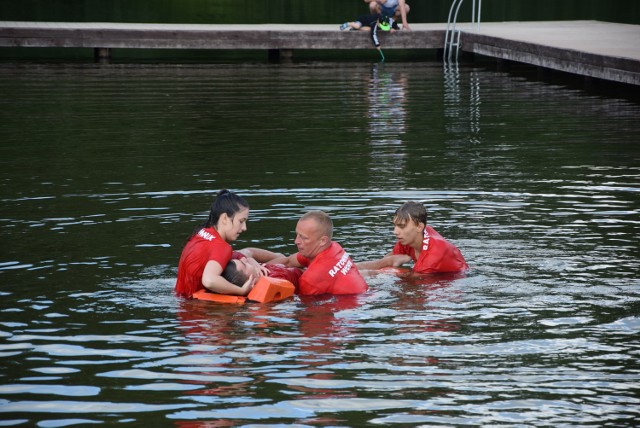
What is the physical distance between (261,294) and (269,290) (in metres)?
0.07

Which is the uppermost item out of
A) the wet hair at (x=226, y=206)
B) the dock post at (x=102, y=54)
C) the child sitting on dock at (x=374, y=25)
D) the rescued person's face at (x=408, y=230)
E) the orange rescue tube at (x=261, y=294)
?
the child sitting on dock at (x=374, y=25)

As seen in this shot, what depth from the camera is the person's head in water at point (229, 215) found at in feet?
33.8

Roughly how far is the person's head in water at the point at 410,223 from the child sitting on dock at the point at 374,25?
2020 cm

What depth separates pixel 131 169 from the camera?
16750mm

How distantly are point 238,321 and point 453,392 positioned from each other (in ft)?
7.74

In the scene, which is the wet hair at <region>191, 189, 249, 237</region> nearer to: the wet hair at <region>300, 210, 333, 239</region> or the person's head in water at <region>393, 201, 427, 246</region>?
the wet hair at <region>300, 210, 333, 239</region>

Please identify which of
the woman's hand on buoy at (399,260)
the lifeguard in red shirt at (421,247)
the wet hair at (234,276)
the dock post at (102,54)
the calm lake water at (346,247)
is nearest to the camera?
the calm lake water at (346,247)

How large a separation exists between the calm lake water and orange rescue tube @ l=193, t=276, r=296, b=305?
0.38 ft

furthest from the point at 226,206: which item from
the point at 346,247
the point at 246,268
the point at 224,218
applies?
the point at 346,247

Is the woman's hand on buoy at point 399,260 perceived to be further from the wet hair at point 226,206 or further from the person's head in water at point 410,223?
the wet hair at point 226,206

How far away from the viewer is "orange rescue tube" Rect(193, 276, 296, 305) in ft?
33.5

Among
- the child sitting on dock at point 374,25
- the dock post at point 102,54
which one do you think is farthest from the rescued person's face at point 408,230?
the dock post at point 102,54

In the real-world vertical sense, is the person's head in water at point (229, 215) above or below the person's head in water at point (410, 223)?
above

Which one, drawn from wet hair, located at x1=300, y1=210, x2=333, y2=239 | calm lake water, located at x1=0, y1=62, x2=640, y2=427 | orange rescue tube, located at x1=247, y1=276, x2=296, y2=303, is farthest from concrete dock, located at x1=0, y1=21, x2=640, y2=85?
orange rescue tube, located at x1=247, y1=276, x2=296, y2=303
